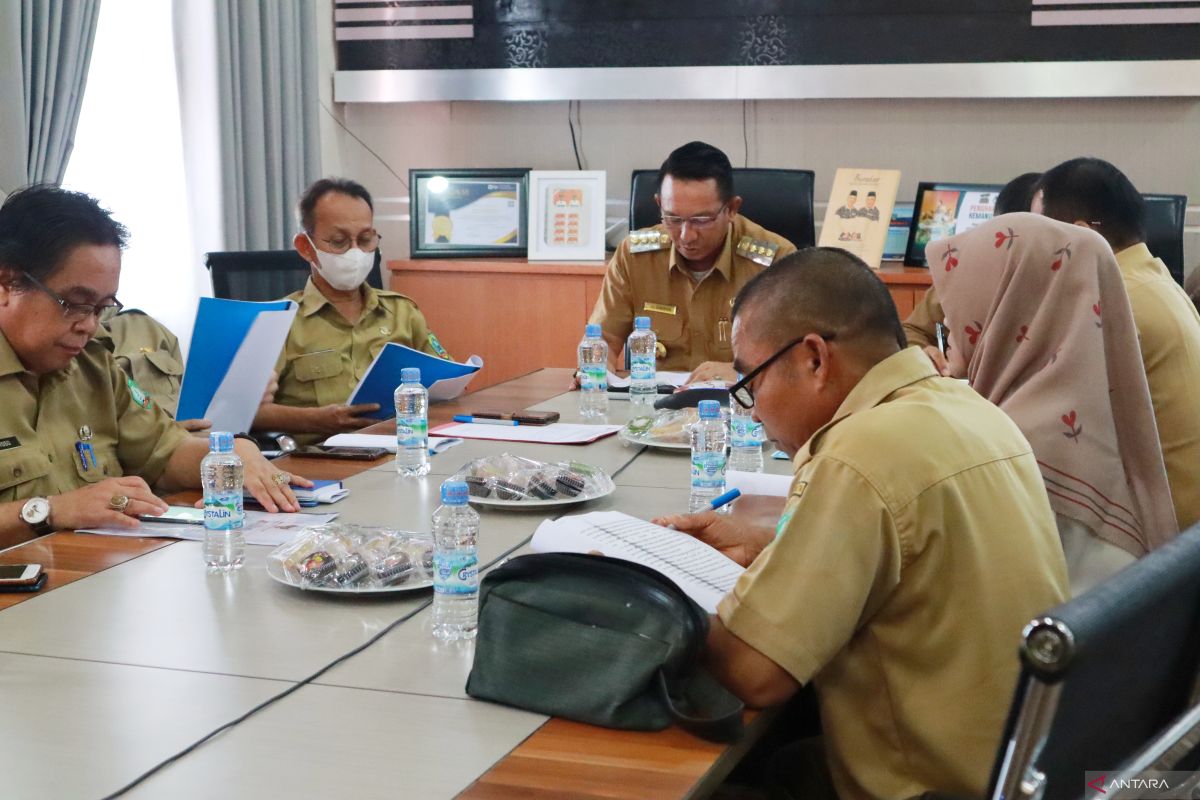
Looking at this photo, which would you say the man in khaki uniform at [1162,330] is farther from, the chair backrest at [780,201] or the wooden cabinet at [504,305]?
the wooden cabinet at [504,305]

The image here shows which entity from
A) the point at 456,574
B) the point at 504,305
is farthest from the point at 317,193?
the point at 456,574

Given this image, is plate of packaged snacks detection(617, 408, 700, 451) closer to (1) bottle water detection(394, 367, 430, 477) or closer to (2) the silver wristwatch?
(1) bottle water detection(394, 367, 430, 477)

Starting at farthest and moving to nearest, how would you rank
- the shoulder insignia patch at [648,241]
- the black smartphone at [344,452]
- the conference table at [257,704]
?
the shoulder insignia patch at [648,241], the black smartphone at [344,452], the conference table at [257,704]

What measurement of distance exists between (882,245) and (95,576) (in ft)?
11.5

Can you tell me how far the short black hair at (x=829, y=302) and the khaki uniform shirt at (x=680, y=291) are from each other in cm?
214

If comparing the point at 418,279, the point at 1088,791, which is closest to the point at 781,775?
the point at 1088,791

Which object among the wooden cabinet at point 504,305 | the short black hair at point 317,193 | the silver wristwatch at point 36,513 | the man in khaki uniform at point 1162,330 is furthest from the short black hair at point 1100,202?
the wooden cabinet at point 504,305

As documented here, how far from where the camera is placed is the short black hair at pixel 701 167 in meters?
3.52

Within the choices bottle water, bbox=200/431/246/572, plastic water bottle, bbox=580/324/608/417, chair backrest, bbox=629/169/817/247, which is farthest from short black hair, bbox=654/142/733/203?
bottle water, bbox=200/431/246/572

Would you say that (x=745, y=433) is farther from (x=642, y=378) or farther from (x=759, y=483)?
(x=642, y=378)

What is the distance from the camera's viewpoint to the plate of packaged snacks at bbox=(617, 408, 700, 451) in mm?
2551

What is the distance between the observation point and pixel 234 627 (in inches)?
59.9

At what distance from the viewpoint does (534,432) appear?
8.87ft

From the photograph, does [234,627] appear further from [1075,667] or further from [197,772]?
[1075,667]
